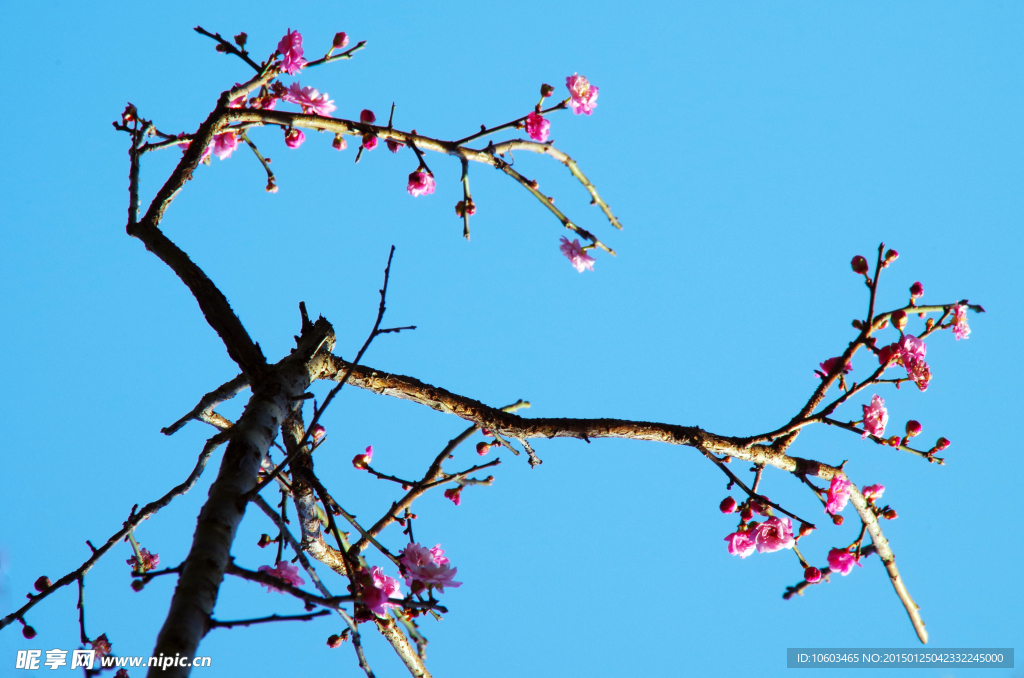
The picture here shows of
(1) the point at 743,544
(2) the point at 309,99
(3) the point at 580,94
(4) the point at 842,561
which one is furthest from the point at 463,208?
(4) the point at 842,561

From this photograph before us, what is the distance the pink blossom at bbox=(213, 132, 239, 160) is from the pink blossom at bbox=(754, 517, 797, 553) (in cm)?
339

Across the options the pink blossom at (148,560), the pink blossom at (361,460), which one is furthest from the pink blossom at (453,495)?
the pink blossom at (148,560)

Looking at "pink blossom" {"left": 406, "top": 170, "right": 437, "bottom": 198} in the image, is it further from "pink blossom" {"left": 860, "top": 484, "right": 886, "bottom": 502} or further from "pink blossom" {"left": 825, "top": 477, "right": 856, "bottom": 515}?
"pink blossom" {"left": 860, "top": 484, "right": 886, "bottom": 502}

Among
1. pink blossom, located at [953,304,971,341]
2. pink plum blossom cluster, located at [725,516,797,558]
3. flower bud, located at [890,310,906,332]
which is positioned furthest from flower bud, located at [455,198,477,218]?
pink blossom, located at [953,304,971,341]

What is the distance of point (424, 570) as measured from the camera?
2076 mm

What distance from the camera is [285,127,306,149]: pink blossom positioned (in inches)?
125

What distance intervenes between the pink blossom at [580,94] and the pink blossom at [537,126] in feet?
0.72

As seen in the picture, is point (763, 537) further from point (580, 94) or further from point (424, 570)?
point (580, 94)

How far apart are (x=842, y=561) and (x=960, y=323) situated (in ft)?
3.67

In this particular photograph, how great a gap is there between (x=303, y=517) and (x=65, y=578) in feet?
2.40

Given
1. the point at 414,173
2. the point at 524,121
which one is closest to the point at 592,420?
the point at 524,121

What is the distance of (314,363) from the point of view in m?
2.13

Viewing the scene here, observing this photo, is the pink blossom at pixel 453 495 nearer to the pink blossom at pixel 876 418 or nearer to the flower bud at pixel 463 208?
the flower bud at pixel 463 208

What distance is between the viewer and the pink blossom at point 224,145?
346cm
